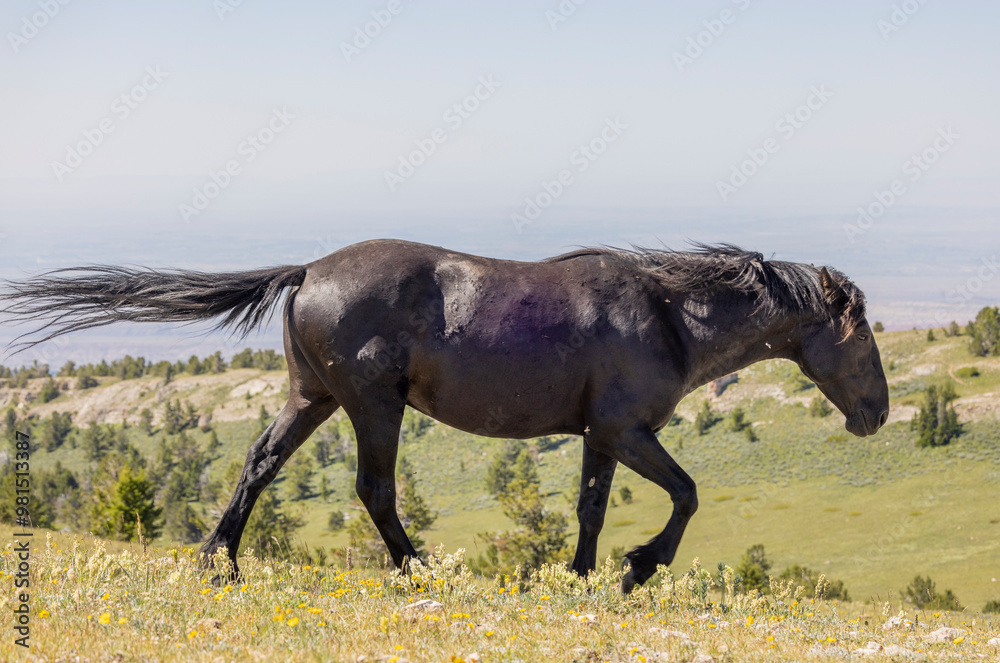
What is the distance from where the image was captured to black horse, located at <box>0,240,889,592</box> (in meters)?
7.48

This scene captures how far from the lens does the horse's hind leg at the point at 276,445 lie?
799 cm

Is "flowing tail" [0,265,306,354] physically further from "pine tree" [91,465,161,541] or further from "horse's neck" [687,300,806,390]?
"pine tree" [91,465,161,541]

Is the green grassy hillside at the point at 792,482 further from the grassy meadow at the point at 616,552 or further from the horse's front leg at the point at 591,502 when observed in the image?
the horse's front leg at the point at 591,502

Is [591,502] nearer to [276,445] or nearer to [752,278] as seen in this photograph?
[752,278]

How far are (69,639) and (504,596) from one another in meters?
3.33

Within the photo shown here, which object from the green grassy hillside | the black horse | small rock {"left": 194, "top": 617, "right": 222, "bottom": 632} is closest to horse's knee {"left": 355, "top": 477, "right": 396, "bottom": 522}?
the black horse

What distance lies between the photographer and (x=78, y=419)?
15975 cm

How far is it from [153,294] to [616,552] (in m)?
39.1

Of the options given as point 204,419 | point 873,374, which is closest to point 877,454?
point 873,374

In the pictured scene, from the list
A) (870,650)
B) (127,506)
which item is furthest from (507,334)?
(127,506)

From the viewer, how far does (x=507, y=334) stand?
7.51 metres

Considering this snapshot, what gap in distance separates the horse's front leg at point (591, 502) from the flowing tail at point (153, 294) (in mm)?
3132

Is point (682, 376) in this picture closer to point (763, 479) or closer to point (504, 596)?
point (504, 596)

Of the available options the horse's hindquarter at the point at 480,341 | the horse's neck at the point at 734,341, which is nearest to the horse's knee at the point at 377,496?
the horse's hindquarter at the point at 480,341
